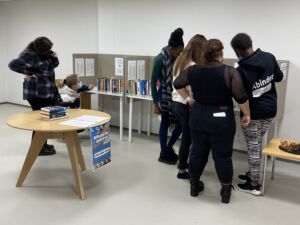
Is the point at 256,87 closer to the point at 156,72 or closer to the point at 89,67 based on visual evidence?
the point at 156,72

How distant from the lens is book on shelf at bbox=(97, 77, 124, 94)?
4770 mm

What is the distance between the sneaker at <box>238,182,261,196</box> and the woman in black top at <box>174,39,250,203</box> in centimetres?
33

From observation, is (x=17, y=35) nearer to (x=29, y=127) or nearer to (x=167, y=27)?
(x=167, y=27)

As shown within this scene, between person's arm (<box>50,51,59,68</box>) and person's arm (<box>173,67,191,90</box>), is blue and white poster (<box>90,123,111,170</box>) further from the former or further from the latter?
person's arm (<box>50,51,59,68</box>)

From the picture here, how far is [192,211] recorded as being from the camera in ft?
8.93

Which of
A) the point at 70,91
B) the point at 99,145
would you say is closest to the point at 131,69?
the point at 70,91

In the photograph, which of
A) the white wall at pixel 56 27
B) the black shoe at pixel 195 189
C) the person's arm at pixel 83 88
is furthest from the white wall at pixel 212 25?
the black shoe at pixel 195 189

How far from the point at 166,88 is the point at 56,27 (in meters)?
3.66

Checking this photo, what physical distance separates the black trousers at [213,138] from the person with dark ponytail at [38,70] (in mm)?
1842

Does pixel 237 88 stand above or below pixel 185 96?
above

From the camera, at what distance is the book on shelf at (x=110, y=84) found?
4770 mm

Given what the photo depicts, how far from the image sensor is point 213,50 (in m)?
2.59

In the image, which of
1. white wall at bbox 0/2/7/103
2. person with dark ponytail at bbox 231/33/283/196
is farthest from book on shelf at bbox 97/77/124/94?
white wall at bbox 0/2/7/103

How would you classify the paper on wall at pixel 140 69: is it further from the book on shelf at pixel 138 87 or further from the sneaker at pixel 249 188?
the sneaker at pixel 249 188
